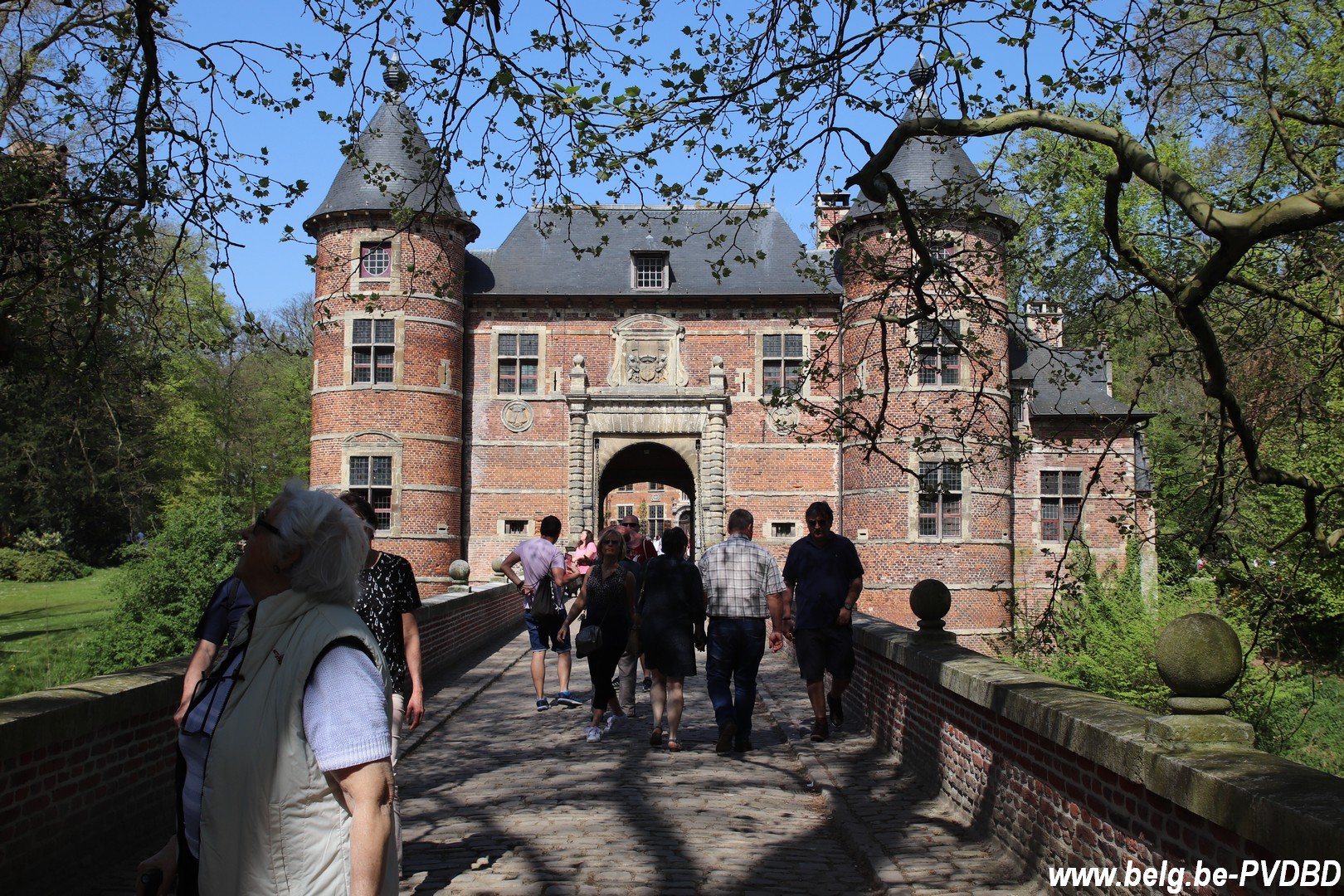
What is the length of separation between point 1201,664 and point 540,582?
21.8ft

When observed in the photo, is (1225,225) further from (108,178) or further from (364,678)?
(108,178)

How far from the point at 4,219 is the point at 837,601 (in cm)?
632

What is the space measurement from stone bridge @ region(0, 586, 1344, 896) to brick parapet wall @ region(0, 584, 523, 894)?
12 mm

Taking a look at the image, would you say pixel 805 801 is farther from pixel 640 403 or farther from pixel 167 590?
pixel 640 403

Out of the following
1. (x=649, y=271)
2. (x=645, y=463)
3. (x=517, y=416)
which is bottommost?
(x=645, y=463)

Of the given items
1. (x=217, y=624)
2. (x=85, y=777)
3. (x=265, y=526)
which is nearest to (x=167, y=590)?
(x=85, y=777)

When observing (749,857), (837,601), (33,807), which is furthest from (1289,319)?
(33,807)

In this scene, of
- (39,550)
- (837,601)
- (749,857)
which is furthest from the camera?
(39,550)

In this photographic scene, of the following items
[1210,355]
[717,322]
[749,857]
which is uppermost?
[717,322]

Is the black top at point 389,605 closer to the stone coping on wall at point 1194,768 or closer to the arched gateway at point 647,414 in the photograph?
the stone coping on wall at point 1194,768

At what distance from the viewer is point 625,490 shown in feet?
252

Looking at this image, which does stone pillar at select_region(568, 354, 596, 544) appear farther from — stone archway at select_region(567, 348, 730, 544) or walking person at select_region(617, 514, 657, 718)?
walking person at select_region(617, 514, 657, 718)

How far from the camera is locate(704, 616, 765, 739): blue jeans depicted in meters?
8.49

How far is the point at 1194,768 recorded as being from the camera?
3715 mm
